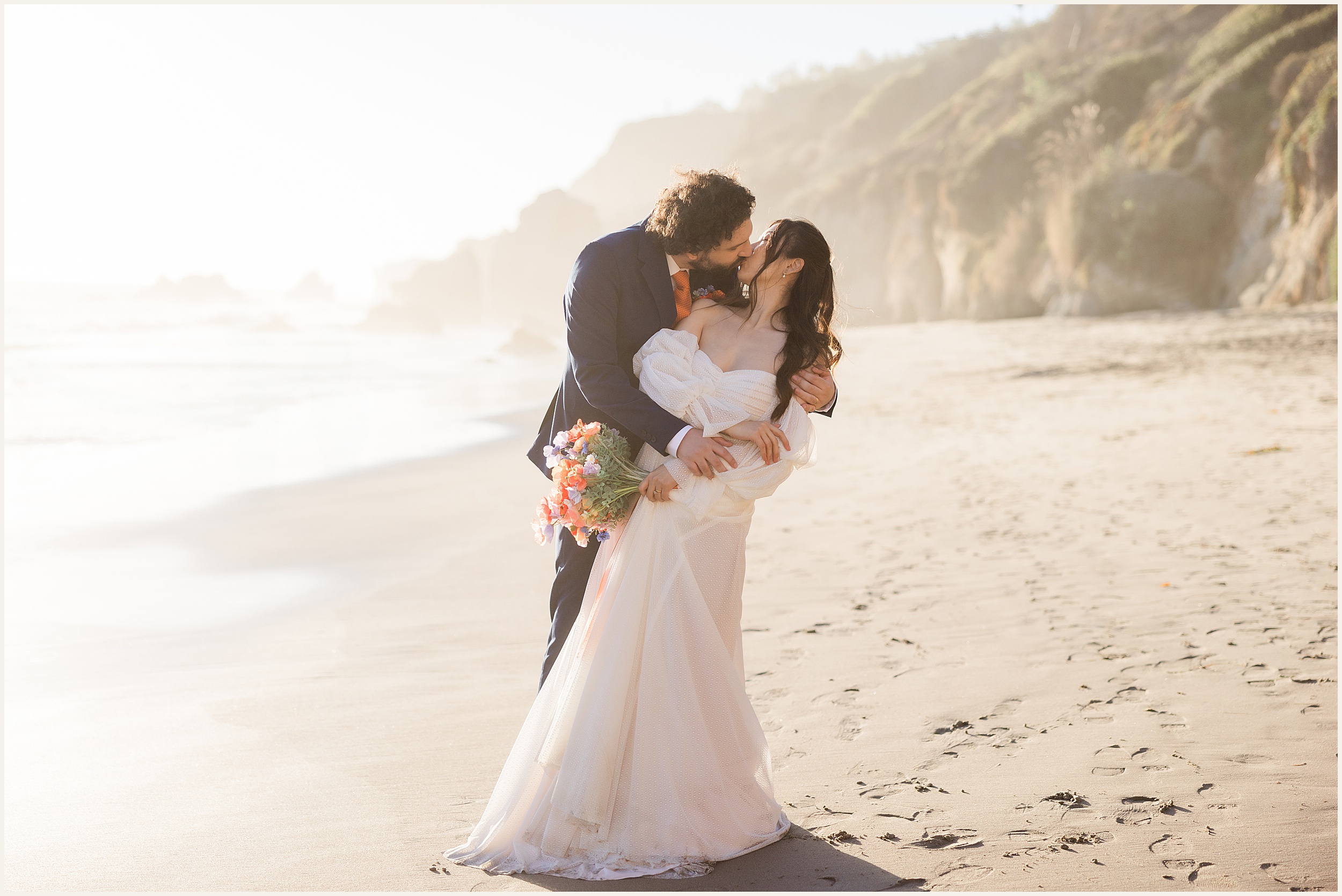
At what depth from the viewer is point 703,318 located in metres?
3.29

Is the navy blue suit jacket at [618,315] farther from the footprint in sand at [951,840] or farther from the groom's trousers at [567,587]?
the footprint in sand at [951,840]

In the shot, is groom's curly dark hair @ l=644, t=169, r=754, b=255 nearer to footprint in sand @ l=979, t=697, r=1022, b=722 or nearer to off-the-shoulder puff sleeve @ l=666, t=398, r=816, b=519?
off-the-shoulder puff sleeve @ l=666, t=398, r=816, b=519

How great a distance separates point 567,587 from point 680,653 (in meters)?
0.57

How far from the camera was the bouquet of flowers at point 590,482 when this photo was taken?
3131 mm

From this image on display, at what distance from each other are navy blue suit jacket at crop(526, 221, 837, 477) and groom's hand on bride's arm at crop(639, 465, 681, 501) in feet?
0.36

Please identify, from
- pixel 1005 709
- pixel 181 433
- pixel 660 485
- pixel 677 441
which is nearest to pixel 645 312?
pixel 677 441

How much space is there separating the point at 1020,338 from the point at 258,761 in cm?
1841

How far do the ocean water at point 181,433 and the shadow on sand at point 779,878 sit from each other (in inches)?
165

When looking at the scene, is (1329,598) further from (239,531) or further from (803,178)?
(803,178)

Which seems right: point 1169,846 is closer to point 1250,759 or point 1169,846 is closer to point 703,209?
point 1250,759

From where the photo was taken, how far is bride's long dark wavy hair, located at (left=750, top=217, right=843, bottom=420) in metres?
3.16

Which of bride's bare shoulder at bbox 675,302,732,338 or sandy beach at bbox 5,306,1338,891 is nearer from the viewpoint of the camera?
sandy beach at bbox 5,306,1338,891

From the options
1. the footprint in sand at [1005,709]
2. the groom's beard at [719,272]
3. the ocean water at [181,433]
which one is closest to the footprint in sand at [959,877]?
the footprint in sand at [1005,709]

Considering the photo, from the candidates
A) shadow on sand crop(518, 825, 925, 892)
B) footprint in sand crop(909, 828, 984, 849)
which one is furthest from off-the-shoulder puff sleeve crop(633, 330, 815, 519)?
footprint in sand crop(909, 828, 984, 849)
